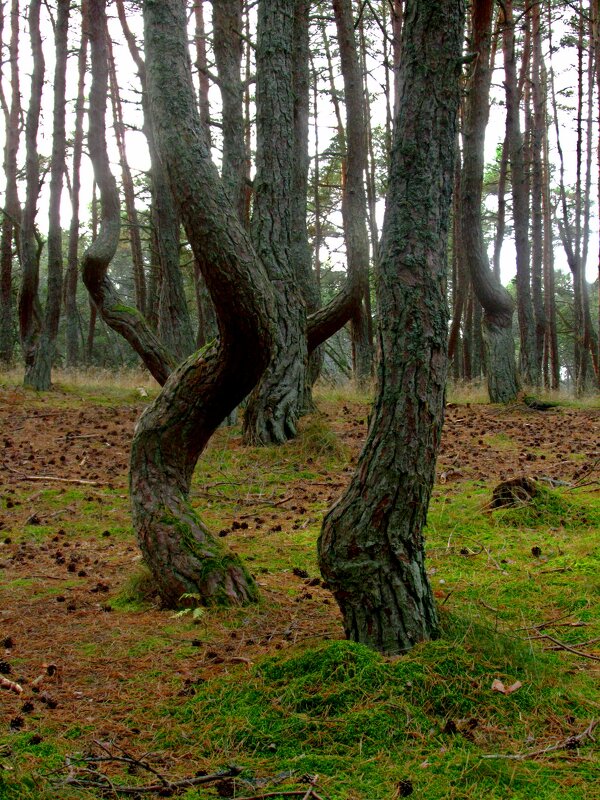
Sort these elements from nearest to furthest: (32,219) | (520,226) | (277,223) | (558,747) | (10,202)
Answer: (558,747), (277,223), (32,219), (520,226), (10,202)

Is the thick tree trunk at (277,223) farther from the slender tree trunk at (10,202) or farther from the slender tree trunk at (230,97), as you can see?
the slender tree trunk at (10,202)

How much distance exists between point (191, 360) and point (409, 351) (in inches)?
79.6

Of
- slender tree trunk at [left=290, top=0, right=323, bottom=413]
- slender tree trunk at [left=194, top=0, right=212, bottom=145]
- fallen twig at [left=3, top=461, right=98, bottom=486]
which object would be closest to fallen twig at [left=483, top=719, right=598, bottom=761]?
fallen twig at [left=3, top=461, right=98, bottom=486]

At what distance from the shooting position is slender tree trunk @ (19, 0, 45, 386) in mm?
15320

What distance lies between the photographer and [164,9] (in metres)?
4.86

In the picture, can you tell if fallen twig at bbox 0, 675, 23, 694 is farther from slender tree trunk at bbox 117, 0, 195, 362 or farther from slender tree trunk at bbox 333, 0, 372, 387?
slender tree trunk at bbox 333, 0, 372, 387

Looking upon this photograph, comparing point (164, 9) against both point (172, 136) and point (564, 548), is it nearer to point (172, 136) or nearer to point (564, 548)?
point (172, 136)

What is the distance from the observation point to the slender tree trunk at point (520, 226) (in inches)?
641

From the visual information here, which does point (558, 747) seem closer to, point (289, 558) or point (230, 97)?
point (289, 558)

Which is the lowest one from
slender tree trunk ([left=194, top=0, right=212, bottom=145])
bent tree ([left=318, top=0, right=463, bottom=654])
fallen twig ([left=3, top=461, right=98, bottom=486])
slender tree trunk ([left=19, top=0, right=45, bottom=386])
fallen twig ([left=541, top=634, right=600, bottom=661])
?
fallen twig ([left=541, top=634, right=600, bottom=661])

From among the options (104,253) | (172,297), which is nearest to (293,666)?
(104,253)

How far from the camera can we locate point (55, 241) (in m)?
14.6

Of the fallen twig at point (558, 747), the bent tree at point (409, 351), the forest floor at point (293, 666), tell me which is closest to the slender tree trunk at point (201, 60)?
the forest floor at point (293, 666)

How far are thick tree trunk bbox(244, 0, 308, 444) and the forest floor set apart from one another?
1.95m
